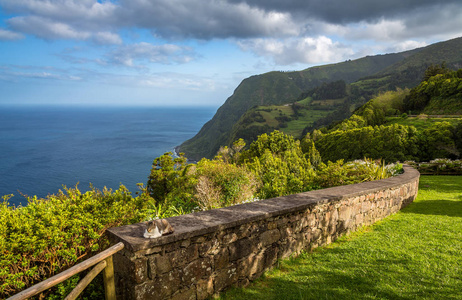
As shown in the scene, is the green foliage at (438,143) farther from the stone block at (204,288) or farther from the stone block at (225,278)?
the stone block at (204,288)

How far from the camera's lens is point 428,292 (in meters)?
3.17

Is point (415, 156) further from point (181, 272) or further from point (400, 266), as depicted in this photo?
point (181, 272)

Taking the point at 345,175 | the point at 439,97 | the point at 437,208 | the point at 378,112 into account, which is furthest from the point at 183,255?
the point at 439,97

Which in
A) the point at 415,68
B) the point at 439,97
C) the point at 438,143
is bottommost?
the point at 438,143

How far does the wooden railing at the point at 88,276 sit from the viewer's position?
1.86m

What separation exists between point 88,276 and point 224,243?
4.73 feet

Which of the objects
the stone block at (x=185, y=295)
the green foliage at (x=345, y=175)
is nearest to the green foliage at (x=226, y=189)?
the green foliage at (x=345, y=175)

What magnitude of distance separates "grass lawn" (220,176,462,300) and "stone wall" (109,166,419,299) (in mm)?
220

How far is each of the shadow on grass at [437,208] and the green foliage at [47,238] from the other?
23.6 feet

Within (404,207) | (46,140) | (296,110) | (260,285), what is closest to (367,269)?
(260,285)

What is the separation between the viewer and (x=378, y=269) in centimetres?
372

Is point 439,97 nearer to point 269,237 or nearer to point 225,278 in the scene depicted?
point 269,237

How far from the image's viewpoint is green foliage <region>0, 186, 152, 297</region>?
237 cm

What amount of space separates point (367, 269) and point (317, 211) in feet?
3.35
